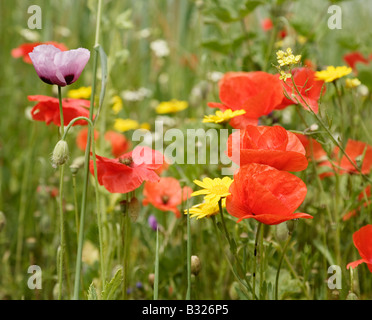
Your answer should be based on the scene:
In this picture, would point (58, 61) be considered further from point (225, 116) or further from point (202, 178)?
point (202, 178)

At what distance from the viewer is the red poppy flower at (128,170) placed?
69 centimetres

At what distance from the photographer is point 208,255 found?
1.08 metres

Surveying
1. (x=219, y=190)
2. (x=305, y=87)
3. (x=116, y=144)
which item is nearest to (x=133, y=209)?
(x=219, y=190)

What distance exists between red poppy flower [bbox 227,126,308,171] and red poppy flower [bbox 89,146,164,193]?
14 cm

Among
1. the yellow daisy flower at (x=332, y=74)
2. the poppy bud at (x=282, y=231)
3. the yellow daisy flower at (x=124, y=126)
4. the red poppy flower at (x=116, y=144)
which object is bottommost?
the poppy bud at (x=282, y=231)

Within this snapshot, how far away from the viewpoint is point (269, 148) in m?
0.64

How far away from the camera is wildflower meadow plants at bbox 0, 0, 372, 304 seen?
2.09 ft

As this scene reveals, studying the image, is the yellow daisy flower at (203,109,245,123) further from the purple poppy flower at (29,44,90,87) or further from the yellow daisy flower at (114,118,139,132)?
the yellow daisy flower at (114,118,139,132)

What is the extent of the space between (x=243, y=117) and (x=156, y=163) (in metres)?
0.17

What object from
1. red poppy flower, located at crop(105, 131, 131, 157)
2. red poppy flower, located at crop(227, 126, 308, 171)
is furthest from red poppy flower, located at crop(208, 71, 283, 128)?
red poppy flower, located at crop(105, 131, 131, 157)

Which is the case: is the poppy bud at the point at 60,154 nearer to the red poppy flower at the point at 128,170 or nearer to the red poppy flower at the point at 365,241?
the red poppy flower at the point at 128,170

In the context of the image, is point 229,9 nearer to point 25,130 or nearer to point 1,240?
point 1,240

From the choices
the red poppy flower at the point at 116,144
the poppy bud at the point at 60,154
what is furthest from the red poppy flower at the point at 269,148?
Answer: the red poppy flower at the point at 116,144
